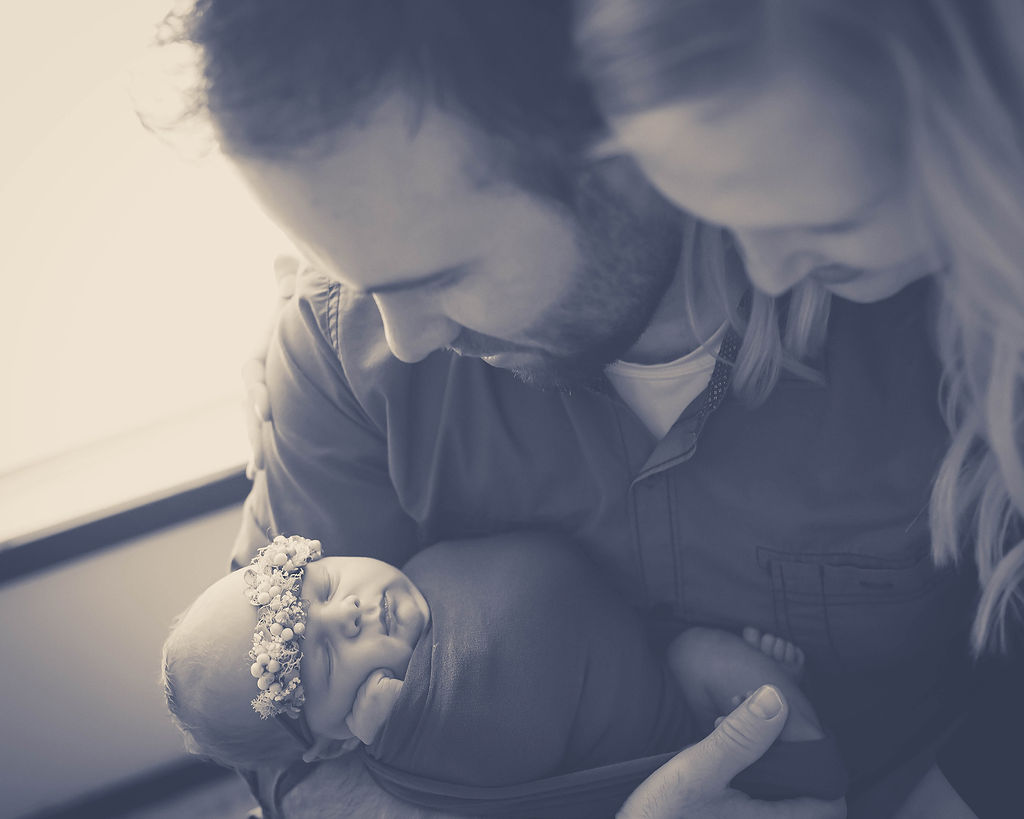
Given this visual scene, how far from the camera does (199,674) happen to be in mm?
925

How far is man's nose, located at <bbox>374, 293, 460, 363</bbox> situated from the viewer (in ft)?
2.25

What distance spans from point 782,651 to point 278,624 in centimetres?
66

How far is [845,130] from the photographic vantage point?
458mm

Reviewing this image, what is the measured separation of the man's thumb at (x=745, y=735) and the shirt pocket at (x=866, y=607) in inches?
5.0

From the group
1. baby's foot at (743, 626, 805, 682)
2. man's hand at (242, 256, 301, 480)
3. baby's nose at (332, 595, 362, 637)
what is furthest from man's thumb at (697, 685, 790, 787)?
man's hand at (242, 256, 301, 480)

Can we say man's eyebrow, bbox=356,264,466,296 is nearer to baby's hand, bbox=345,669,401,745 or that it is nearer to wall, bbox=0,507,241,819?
baby's hand, bbox=345,669,401,745

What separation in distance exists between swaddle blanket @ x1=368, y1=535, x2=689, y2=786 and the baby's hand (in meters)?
0.02

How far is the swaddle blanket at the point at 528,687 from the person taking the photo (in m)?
0.92

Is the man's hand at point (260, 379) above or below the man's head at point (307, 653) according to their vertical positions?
above

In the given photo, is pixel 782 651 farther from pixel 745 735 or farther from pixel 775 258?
pixel 775 258

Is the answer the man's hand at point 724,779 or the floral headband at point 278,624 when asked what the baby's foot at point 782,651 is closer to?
the man's hand at point 724,779

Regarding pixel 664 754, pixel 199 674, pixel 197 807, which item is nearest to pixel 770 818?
pixel 664 754

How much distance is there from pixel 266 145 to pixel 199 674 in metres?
0.69

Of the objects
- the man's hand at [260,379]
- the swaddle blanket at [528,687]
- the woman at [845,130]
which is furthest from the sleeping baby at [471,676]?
the woman at [845,130]
